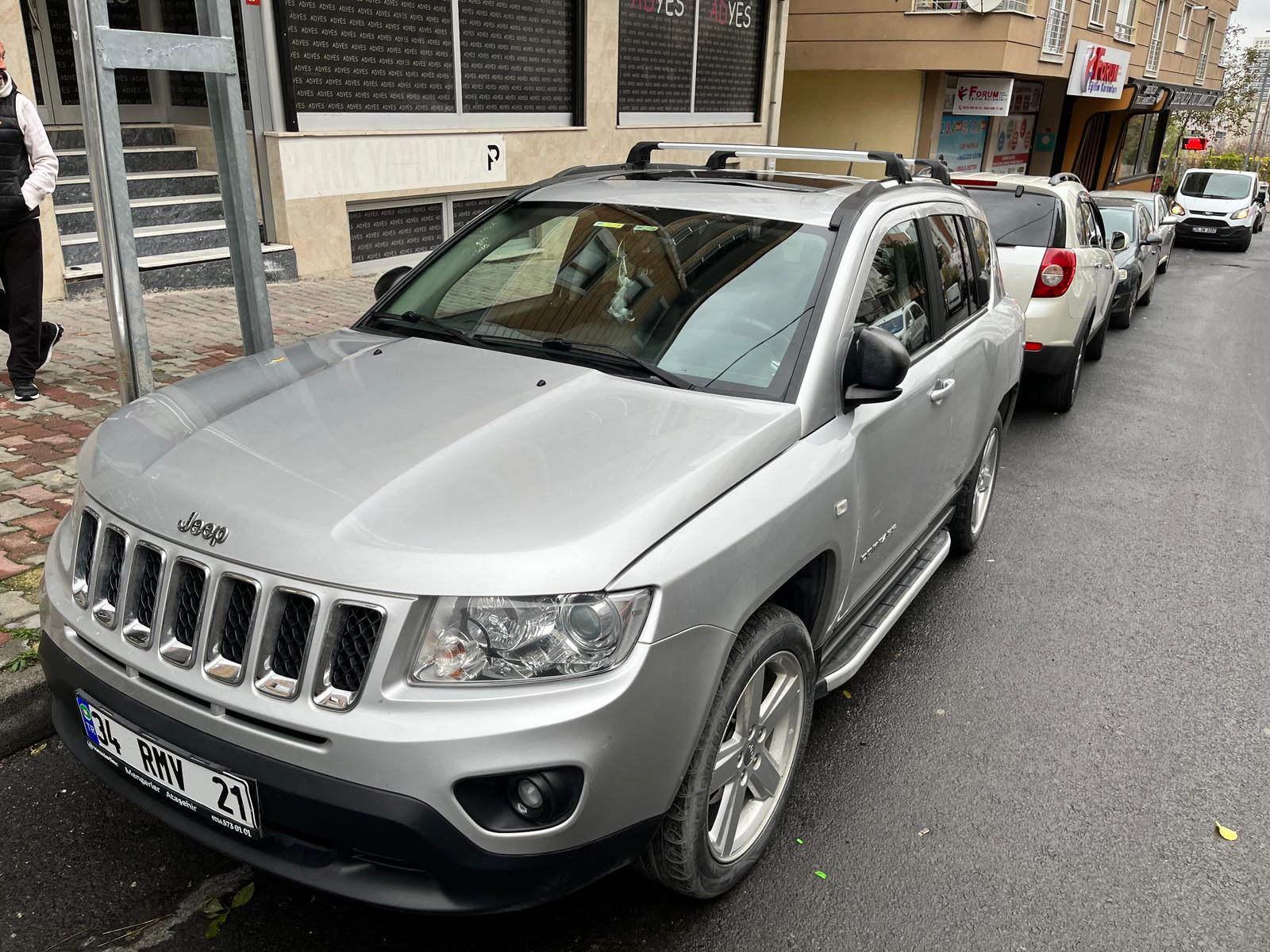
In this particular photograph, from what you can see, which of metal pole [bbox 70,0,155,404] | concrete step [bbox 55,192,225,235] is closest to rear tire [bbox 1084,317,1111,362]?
concrete step [bbox 55,192,225,235]

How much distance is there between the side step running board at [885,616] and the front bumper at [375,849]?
1.15m

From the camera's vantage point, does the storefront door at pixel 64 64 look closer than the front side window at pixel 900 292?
No

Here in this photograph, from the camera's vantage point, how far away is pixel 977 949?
104 inches

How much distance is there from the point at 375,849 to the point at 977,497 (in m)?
3.84

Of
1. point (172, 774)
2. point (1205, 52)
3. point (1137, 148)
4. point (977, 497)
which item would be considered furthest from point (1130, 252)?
point (1205, 52)

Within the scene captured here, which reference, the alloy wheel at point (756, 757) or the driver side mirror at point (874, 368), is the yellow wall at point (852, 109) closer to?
the driver side mirror at point (874, 368)

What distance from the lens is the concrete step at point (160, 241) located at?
321 inches

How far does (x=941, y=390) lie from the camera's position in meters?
3.76

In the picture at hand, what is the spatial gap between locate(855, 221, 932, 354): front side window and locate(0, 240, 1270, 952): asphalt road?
1.37 meters

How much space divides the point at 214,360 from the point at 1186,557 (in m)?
6.00

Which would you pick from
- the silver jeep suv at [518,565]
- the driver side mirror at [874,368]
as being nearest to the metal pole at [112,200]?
the silver jeep suv at [518,565]

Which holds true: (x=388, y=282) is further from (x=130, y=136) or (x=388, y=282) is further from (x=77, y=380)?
(x=130, y=136)

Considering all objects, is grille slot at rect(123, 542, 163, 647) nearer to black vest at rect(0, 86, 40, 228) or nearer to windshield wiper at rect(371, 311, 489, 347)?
windshield wiper at rect(371, 311, 489, 347)

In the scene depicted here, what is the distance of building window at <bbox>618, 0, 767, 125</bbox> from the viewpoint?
45.4ft
